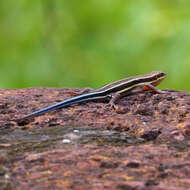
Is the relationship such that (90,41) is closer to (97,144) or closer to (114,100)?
(114,100)

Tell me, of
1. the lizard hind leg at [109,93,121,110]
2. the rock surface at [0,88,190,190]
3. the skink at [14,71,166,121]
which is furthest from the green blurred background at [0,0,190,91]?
the rock surface at [0,88,190,190]

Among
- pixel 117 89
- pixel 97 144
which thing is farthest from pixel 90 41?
pixel 97 144

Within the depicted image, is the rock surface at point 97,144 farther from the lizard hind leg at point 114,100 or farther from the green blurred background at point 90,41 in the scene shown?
the green blurred background at point 90,41

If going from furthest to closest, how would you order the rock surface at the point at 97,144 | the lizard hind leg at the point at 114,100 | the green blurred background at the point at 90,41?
the green blurred background at the point at 90,41, the lizard hind leg at the point at 114,100, the rock surface at the point at 97,144

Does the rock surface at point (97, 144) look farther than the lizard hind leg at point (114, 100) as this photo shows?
No

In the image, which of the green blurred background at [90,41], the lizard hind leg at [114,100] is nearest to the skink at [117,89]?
the lizard hind leg at [114,100]

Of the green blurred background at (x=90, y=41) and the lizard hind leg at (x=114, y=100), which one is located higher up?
the green blurred background at (x=90, y=41)

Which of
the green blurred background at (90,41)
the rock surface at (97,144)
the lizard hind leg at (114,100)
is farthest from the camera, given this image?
the green blurred background at (90,41)
